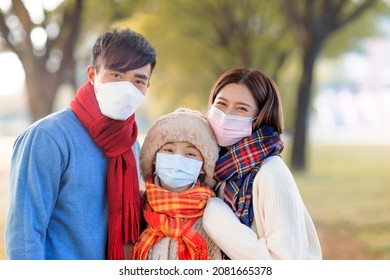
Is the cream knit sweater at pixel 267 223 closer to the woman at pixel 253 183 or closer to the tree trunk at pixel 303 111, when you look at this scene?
the woman at pixel 253 183

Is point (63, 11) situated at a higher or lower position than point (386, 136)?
higher

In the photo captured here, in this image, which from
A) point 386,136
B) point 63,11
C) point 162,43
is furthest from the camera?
point 386,136

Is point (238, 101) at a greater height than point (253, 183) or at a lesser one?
greater

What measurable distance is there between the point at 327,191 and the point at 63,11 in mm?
6504

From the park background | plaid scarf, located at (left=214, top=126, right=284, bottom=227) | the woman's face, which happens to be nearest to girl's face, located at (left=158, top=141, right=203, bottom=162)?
plaid scarf, located at (left=214, top=126, right=284, bottom=227)

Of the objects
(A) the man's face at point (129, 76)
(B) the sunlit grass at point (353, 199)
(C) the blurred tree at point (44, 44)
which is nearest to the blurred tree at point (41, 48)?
(C) the blurred tree at point (44, 44)

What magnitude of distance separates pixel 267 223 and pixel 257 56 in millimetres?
13278

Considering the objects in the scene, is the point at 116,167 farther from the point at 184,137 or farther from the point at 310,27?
the point at 310,27

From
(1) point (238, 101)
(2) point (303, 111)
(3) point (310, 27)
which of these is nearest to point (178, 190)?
(1) point (238, 101)

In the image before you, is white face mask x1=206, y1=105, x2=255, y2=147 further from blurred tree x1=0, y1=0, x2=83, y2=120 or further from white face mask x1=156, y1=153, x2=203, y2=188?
blurred tree x1=0, y1=0, x2=83, y2=120

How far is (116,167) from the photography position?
2504mm

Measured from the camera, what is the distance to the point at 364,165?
15.5 meters
